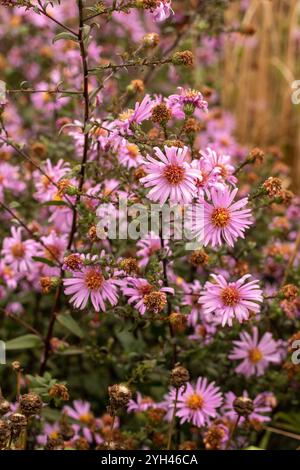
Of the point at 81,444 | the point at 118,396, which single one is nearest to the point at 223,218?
the point at 118,396

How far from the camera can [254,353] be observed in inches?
59.8

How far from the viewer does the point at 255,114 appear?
3.14 meters

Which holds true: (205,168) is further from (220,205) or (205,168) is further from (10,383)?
(10,383)

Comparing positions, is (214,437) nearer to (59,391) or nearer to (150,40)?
(59,391)

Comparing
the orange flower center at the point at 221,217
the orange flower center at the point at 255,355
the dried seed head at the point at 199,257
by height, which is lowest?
the orange flower center at the point at 255,355

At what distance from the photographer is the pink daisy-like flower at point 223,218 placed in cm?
118

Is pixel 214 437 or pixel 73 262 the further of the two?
pixel 214 437

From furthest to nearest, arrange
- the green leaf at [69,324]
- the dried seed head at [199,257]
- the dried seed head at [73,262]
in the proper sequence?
the green leaf at [69,324] → the dried seed head at [199,257] → the dried seed head at [73,262]

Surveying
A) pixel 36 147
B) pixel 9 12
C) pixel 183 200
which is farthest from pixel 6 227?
pixel 9 12

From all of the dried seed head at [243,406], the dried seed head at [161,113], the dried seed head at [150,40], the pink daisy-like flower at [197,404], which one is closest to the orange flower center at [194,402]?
the pink daisy-like flower at [197,404]

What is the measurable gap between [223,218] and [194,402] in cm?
42

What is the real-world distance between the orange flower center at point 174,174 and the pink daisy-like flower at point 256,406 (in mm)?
535

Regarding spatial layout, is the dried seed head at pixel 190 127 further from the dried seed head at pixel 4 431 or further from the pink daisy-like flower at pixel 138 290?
the dried seed head at pixel 4 431
